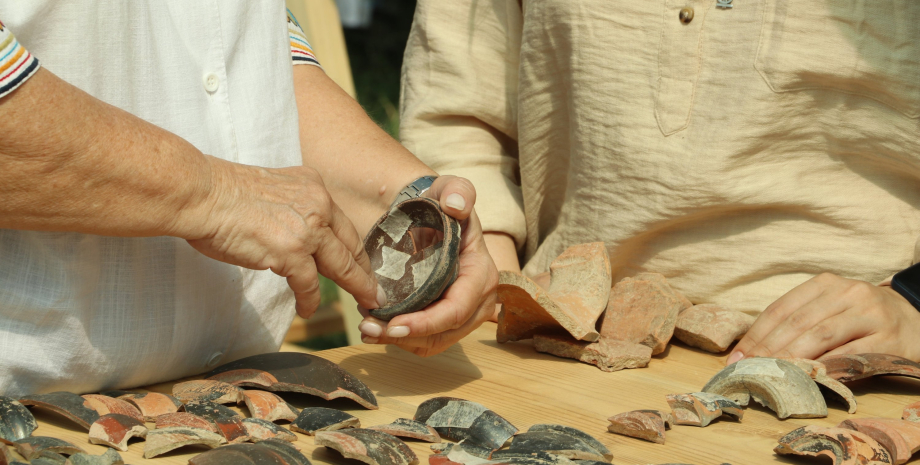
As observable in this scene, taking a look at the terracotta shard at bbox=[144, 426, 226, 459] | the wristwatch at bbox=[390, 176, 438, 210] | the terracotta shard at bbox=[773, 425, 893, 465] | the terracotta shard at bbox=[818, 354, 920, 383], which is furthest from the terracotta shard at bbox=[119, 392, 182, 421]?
the terracotta shard at bbox=[818, 354, 920, 383]

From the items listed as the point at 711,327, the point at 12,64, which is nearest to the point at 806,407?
the point at 711,327

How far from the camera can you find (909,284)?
63.3 inches

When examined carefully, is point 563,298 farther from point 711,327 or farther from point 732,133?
point 732,133

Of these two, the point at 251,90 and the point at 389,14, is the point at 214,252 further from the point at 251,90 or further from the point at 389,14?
the point at 389,14

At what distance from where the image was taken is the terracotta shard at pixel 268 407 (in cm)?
117

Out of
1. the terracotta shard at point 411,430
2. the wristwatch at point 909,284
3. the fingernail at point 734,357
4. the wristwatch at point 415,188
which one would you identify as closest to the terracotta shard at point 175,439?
the terracotta shard at point 411,430

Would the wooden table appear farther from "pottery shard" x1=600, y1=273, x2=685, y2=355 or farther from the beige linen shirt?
the beige linen shirt

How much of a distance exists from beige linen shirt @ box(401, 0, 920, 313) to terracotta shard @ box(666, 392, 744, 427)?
0.67 m

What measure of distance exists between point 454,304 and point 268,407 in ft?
1.30

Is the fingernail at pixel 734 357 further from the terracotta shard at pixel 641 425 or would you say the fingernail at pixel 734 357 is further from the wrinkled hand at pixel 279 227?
the wrinkled hand at pixel 279 227

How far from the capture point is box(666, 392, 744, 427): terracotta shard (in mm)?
1234

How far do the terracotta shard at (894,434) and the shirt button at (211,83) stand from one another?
1.15 m

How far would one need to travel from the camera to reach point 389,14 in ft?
34.2

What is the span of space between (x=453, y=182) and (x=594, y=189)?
0.63 m
